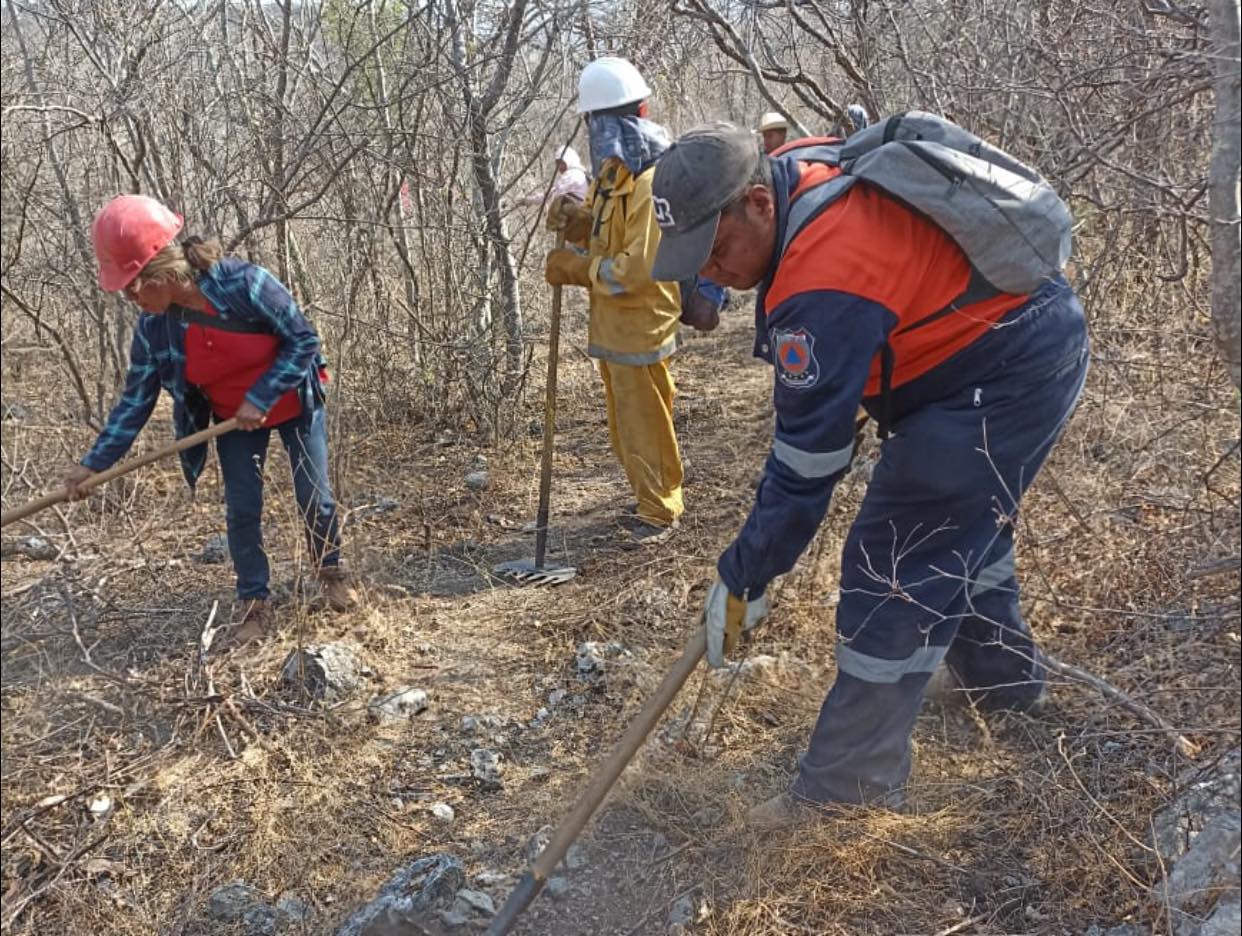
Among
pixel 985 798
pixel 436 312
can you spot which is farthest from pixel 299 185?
pixel 985 798

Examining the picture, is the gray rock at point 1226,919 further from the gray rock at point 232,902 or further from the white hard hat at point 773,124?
the white hard hat at point 773,124

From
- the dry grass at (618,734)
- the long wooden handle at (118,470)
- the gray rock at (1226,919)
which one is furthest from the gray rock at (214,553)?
the gray rock at (1226,919)

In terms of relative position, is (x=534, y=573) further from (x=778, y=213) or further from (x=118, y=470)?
(x=778, y=213)

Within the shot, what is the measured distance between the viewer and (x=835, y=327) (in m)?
1.99

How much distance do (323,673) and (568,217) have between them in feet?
7.06

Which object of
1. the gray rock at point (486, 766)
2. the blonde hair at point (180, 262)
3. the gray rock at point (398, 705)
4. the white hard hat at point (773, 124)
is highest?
the white hard hat at point (773, 124)

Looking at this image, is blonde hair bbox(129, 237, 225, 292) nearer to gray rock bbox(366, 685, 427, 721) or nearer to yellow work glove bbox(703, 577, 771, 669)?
gray rock bbox(366, 685, 427, 721)

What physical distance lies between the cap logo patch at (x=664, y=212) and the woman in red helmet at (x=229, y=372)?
5.91ft

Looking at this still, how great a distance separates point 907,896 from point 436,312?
4250 millimetres

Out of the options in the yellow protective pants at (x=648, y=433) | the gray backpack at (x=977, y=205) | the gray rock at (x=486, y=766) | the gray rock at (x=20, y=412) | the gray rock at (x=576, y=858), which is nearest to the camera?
the gray backpack at (x=977, y=205)

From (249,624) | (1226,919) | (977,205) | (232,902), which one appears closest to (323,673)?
Result: (249,624)

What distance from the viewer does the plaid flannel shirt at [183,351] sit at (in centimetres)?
336

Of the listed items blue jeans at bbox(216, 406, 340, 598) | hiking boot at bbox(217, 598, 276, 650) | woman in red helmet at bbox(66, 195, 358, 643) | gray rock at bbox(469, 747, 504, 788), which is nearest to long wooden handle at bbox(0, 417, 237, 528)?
woman in red helmet at bbox(66, 195, 358, 643)

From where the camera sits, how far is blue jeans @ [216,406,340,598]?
364 centimetres
